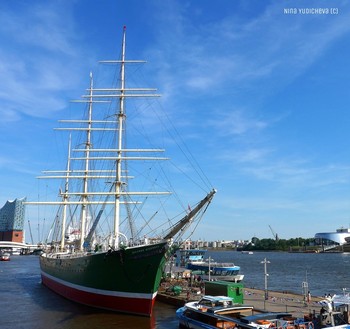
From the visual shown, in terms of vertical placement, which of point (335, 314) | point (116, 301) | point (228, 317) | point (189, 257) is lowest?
point (116, 301)

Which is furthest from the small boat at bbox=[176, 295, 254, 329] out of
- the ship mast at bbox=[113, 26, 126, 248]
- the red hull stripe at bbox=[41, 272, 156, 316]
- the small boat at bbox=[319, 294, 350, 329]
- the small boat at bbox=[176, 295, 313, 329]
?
the ship mast at bbox=[113, 26, 126, 248]

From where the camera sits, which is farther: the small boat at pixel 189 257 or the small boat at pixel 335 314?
the small boat at pixel 189 257

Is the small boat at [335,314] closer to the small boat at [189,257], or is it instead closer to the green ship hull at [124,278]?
the green ship hull at [124,278]

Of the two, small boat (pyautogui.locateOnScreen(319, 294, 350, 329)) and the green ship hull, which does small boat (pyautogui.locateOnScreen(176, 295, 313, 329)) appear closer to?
small boat (pyautogui.locateOnScreen(319, 294, 350, 329))

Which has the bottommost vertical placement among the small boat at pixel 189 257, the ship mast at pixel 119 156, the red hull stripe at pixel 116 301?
the red hull stripe at pixel 116 301

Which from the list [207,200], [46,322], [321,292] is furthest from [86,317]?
[321,292]

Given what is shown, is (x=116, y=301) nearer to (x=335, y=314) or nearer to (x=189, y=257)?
(x=335, y=314)

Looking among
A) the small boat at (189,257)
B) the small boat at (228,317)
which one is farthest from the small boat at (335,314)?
the small boat at (189,257)

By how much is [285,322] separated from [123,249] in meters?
16.2

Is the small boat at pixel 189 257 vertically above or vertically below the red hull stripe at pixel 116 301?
above

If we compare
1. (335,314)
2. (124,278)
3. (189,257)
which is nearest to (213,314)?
(335,314)

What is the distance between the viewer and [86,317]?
33.7 meters

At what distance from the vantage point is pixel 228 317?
24234 mm

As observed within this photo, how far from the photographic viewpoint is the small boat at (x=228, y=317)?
21703 millimetres
